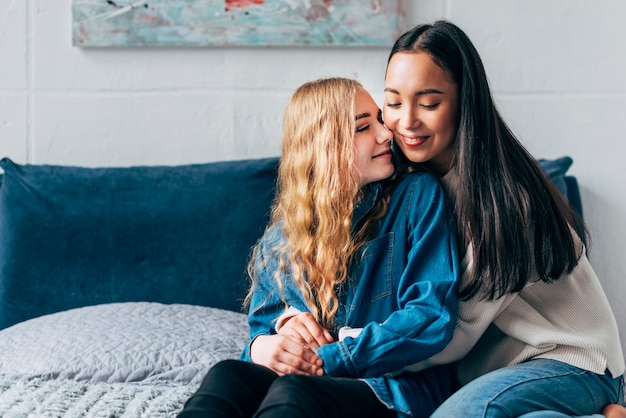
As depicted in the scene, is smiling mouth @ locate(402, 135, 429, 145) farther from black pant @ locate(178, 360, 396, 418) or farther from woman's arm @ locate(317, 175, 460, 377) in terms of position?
black pant @ locate(178, 360, 396, 418)

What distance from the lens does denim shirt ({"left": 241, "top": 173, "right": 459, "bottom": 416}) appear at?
4.52ft

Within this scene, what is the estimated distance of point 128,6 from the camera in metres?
2.33

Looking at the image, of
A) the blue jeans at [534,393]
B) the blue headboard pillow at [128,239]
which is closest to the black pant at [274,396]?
the blue jeans at [534,393]

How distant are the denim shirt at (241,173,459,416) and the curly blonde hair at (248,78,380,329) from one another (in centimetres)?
3

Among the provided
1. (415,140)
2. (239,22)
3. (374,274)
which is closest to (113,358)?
(374,274)

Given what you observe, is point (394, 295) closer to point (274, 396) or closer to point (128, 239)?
point (274, 396)

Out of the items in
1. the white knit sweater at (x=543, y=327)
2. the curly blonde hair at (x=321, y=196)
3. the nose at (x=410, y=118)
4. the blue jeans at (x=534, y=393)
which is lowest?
the blue jeans at (x=534, y=393)

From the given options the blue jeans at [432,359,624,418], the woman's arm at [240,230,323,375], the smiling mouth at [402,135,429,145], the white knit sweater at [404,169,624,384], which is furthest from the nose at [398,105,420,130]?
the blue jeans at [432,359,624,418]

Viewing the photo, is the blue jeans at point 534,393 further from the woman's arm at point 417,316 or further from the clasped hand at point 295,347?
the clasped hand at point 295,347

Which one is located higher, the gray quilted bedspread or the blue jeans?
the blue jeans

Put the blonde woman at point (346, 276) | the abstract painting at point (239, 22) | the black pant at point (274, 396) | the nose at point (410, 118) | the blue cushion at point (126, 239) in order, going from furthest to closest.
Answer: the abstract painting at point (239, 22) < the blue cushion at point (126, 239) < the nose at point (410, 118) < the blonde woman at point (346, 276) < the black pant at point (274, 396)

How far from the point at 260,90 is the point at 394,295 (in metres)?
1.05

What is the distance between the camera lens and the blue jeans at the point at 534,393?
1.28 meters

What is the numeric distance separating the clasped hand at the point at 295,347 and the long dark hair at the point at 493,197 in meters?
0.29
